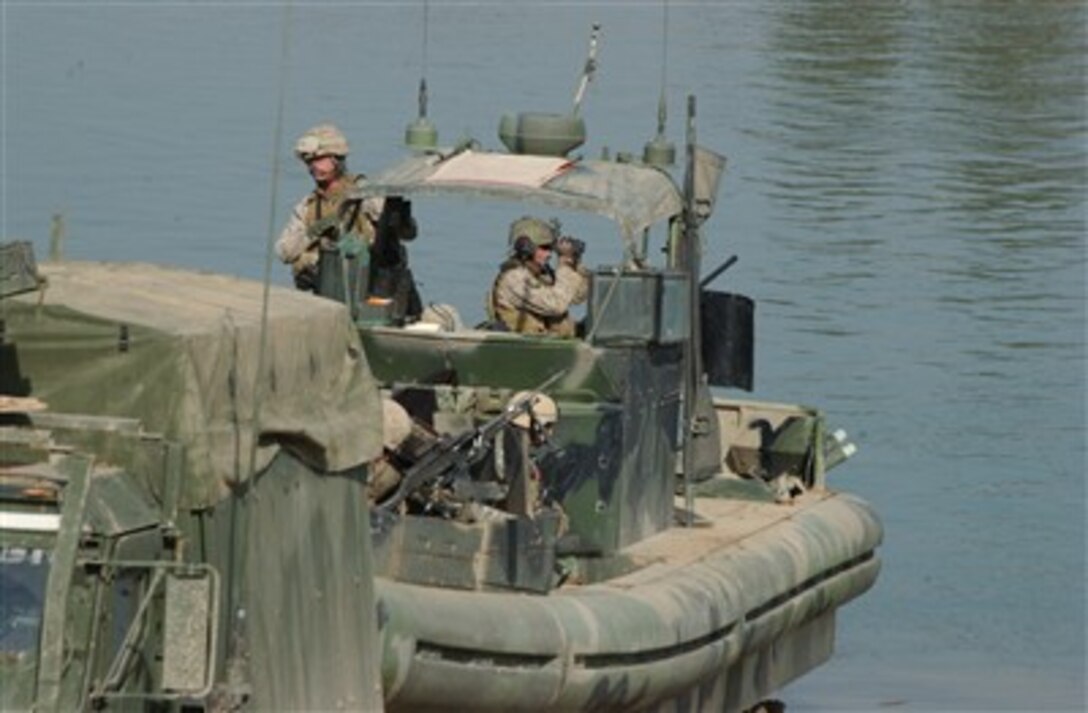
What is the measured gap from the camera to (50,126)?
34.7 meters

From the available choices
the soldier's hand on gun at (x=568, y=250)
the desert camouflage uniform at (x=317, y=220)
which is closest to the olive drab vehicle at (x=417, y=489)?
the desert camouflage uniform at (x=317, y=220)

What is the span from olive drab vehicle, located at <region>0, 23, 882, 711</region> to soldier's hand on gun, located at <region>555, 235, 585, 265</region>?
0.39 meters

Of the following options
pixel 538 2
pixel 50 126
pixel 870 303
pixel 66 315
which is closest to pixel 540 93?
pixel 50 126

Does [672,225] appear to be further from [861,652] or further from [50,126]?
[50,126]

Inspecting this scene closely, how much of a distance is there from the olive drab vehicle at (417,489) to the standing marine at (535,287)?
219mm

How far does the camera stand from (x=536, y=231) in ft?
53.3

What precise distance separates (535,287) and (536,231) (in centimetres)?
25

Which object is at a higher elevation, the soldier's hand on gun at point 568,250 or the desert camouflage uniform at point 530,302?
the soldier's hand on gun at point 568,250

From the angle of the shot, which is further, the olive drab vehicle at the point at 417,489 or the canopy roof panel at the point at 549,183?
the canopy roof panel at the point at 549,183

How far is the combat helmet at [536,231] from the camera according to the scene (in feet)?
53.3

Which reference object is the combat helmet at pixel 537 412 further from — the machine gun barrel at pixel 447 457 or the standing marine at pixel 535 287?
the standing marine at pixel 535 287

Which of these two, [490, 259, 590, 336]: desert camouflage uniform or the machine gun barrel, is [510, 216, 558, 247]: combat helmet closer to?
[490, 259, 590, 336]: desert camouflage uniform

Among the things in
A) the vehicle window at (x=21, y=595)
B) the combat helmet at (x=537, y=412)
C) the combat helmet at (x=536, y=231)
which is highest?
the combat helmet at (x=536, y=231)

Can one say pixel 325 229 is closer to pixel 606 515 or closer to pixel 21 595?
pixel 606 515
